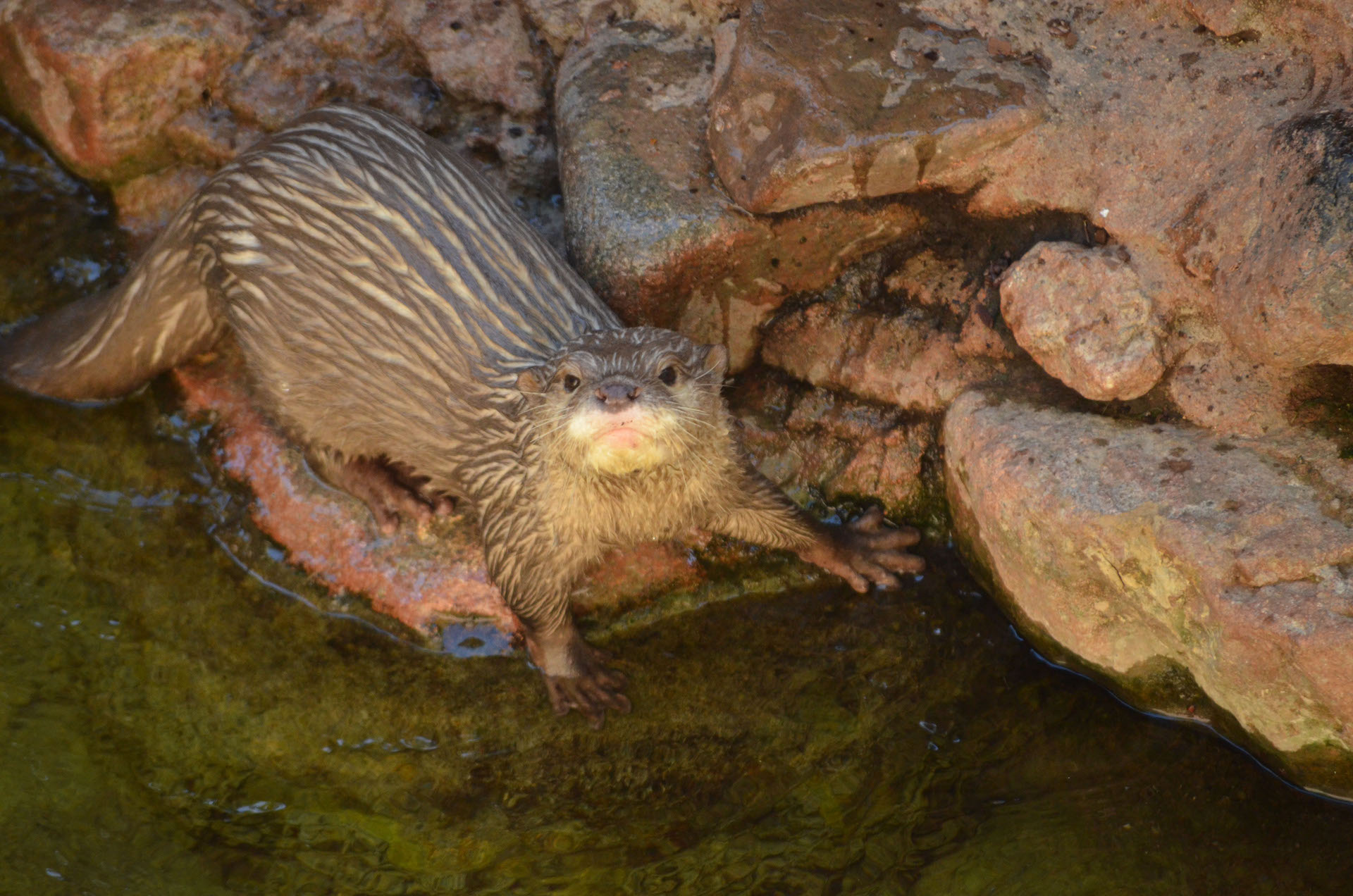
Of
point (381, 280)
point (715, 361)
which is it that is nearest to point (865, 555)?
point (715, 361)

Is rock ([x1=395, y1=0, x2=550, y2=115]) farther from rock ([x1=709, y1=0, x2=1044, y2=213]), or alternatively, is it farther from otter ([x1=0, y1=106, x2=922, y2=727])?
rock ([x1=709, y1=0, x2=1044, y2=213])

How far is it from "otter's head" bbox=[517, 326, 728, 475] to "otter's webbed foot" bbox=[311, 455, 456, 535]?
65cm

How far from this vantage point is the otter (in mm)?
2398

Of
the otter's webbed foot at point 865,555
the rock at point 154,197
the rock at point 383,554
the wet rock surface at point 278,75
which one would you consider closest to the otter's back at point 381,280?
the rock at point 383,554

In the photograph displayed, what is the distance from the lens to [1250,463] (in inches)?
84.7

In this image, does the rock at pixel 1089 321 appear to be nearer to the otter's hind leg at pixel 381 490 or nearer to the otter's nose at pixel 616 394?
the otter's nose at pixel 616 394

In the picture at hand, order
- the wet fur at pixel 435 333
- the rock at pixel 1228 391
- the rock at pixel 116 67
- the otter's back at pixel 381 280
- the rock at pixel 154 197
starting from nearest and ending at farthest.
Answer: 1. the rock at pixel 1228 391
2. the wet fur at pixel 435 333
3. the otter's back at pixel 381 280
4. the rock at pixel 116 67
5. the rock at pixel 154 197

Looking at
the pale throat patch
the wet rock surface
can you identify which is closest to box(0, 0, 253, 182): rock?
the wet rock surface

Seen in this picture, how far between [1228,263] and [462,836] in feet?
6.12

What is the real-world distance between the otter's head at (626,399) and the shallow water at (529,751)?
681 mm

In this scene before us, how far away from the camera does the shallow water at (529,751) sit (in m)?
2.21

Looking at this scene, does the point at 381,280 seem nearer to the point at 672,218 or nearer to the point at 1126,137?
the point at 672,218

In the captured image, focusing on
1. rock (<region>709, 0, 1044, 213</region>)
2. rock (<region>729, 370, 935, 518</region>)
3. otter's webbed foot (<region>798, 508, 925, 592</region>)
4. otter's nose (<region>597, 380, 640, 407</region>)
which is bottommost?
otter's webbed foot (<region>798, 508, 925, 592</region>)

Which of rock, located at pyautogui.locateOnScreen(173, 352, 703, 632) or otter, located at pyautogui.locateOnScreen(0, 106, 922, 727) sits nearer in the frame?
otter, located at pyautogui.locateOnScreen(0, 106, 922, 727)
